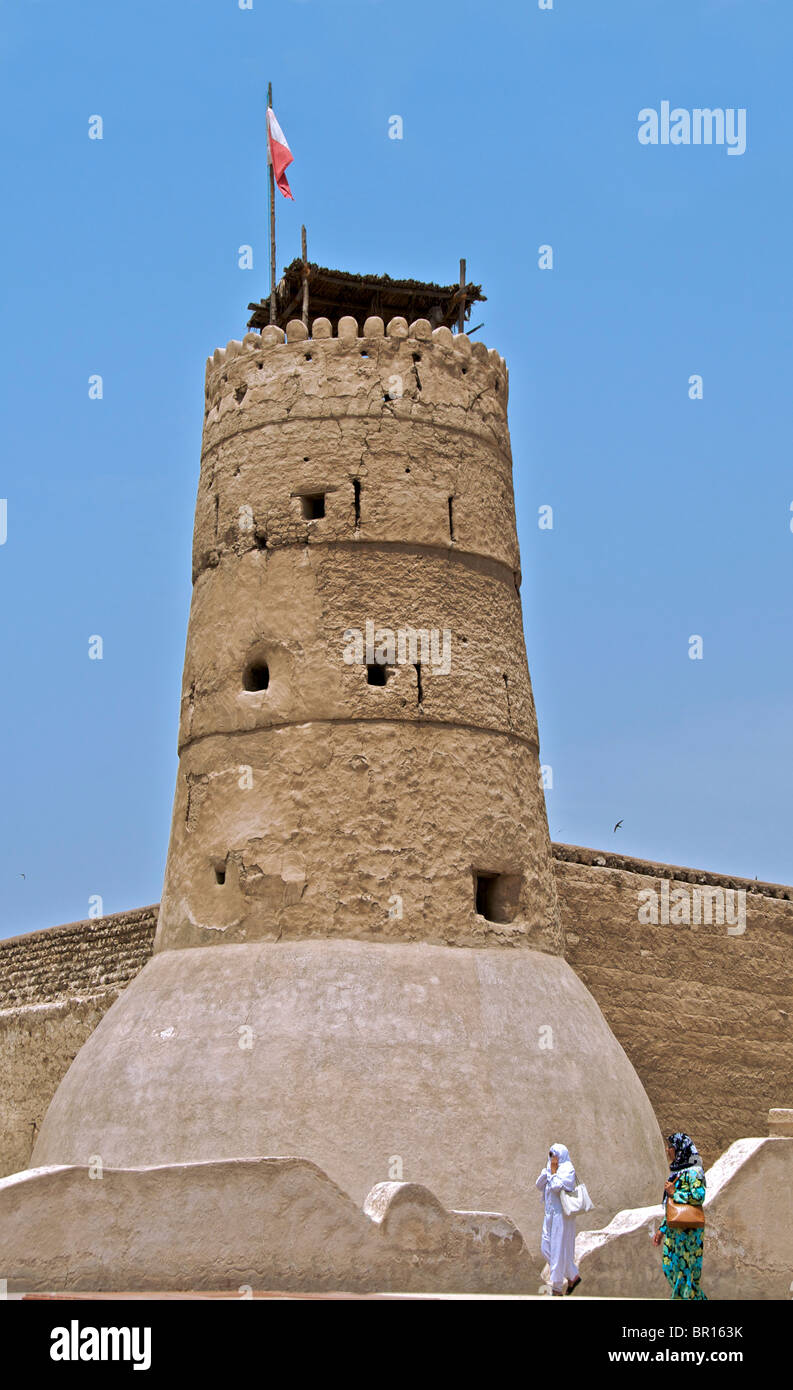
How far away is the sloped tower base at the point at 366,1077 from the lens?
11.6 m

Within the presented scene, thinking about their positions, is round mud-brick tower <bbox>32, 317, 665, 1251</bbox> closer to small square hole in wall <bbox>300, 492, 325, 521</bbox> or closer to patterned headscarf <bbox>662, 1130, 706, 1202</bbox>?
small square hole in wall <bbox>300, 492, 325, 521</bbox>

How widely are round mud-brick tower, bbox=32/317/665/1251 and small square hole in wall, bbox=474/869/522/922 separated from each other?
1.0 inches

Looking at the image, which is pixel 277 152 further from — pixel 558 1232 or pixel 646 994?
pixel 558 1232

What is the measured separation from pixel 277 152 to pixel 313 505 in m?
4.04

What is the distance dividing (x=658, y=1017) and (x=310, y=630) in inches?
243

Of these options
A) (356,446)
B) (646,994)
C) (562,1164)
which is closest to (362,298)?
(356,446)

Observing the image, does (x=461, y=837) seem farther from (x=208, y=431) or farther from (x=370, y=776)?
(x=208, y=431)

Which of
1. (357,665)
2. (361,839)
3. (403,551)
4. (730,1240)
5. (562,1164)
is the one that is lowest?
(730,1240)

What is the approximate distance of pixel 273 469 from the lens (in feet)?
45.6

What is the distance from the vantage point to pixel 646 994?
17.2m

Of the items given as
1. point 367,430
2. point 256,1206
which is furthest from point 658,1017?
point 256,1206

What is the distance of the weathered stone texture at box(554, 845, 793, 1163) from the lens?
55.4ft

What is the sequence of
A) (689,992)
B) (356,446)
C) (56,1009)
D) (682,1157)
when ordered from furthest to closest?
(689,992) < (56,1009) < (356,446) < (682,1157)

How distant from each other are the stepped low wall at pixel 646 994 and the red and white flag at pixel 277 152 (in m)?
6.63
